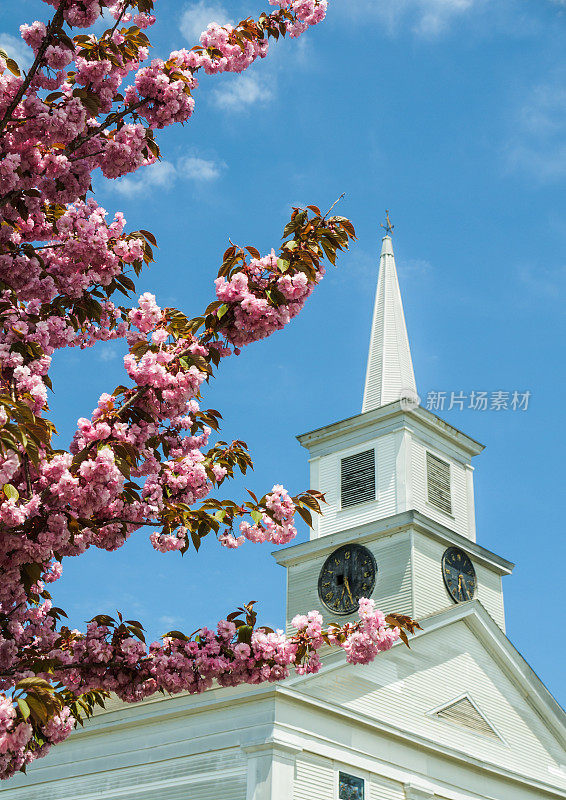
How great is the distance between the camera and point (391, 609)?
28.6m

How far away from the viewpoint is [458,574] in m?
30.8

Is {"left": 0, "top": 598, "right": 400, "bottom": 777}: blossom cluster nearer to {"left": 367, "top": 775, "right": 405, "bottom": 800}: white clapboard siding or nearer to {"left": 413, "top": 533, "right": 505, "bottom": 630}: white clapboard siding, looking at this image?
{"left": 367, "top": 775, "right": 405, "bottom": 800}: white clapboard siding

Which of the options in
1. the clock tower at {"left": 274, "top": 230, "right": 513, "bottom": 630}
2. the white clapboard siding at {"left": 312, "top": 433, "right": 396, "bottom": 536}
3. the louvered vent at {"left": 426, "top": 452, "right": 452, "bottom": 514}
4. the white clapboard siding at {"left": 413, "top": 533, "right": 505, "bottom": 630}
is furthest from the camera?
the louvered vent at {"left": 426, "top": 452, "right": 452, "bottom": 514}

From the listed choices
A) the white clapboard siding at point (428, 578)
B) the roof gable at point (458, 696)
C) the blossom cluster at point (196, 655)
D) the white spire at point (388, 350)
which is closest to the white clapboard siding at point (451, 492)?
the white clapboard siding at point (428, 578)

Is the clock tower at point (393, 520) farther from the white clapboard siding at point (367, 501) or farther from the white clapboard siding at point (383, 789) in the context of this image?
the white clapboard siding at point (383, 789)

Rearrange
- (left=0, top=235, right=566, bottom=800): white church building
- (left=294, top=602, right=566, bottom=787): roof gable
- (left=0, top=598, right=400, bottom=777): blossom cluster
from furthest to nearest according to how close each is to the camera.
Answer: (left=294, top=602, right=566, bottom=787): roof gable, (left=0, top=235, right=566, bottom=800): white church building, (left=0, top=598, right=400, bottom=777): blossom cluster

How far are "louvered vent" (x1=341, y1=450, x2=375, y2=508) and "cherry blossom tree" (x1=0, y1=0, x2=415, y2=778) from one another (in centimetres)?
2361

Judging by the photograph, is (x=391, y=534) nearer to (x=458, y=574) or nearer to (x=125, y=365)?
(x=458, y=574)

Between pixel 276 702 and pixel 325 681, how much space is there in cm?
233

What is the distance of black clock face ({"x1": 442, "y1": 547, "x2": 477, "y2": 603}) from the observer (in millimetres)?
30175

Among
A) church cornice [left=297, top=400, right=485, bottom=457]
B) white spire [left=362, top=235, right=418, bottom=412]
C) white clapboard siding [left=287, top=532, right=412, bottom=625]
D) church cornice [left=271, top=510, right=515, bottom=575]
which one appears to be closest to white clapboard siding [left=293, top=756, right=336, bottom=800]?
white clapboard siding [left=287, top=532, right=412, bottom=625]

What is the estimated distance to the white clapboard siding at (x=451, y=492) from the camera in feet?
102

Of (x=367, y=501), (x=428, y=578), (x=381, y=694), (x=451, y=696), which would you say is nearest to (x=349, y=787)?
(x=381, y=694)

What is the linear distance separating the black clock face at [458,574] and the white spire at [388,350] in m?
5.59
